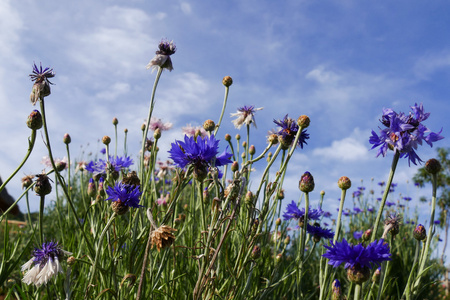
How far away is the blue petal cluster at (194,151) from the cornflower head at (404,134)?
610 millimetres

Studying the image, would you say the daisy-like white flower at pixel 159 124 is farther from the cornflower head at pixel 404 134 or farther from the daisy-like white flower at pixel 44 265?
the cornflower head at pixel 404 134

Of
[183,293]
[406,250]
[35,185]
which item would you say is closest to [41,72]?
[35,185]

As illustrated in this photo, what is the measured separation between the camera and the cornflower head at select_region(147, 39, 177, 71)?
186cm

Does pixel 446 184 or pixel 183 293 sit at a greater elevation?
pixel 446 184

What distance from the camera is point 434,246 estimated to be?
5184 millimetres

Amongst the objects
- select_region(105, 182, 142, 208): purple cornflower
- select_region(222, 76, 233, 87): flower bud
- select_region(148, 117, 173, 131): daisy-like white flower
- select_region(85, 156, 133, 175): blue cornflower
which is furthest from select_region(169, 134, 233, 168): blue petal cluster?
select_region(148, 117, 173, 131): daisy-like white flower

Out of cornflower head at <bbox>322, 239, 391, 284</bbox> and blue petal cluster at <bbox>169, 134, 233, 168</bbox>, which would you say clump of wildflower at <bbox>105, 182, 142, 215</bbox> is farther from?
cornflower head at <bbox>322, 239, 391, 284</bbox>

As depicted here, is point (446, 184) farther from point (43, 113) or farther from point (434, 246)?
point (43, 113)

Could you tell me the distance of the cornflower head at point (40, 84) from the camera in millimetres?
1423

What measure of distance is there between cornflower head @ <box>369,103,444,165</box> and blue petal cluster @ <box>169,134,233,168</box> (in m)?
0.61

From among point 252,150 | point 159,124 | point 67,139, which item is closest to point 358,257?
point 252,150

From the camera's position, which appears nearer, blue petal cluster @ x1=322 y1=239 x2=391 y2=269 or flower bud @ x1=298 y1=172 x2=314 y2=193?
blue petal cluster @ x1=322 y1=239 x2=391 y2=269

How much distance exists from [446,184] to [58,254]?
1263 centimetres

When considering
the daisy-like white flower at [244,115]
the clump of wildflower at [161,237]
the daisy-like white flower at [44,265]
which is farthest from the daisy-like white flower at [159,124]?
the clump of wildflower at [161,237]
